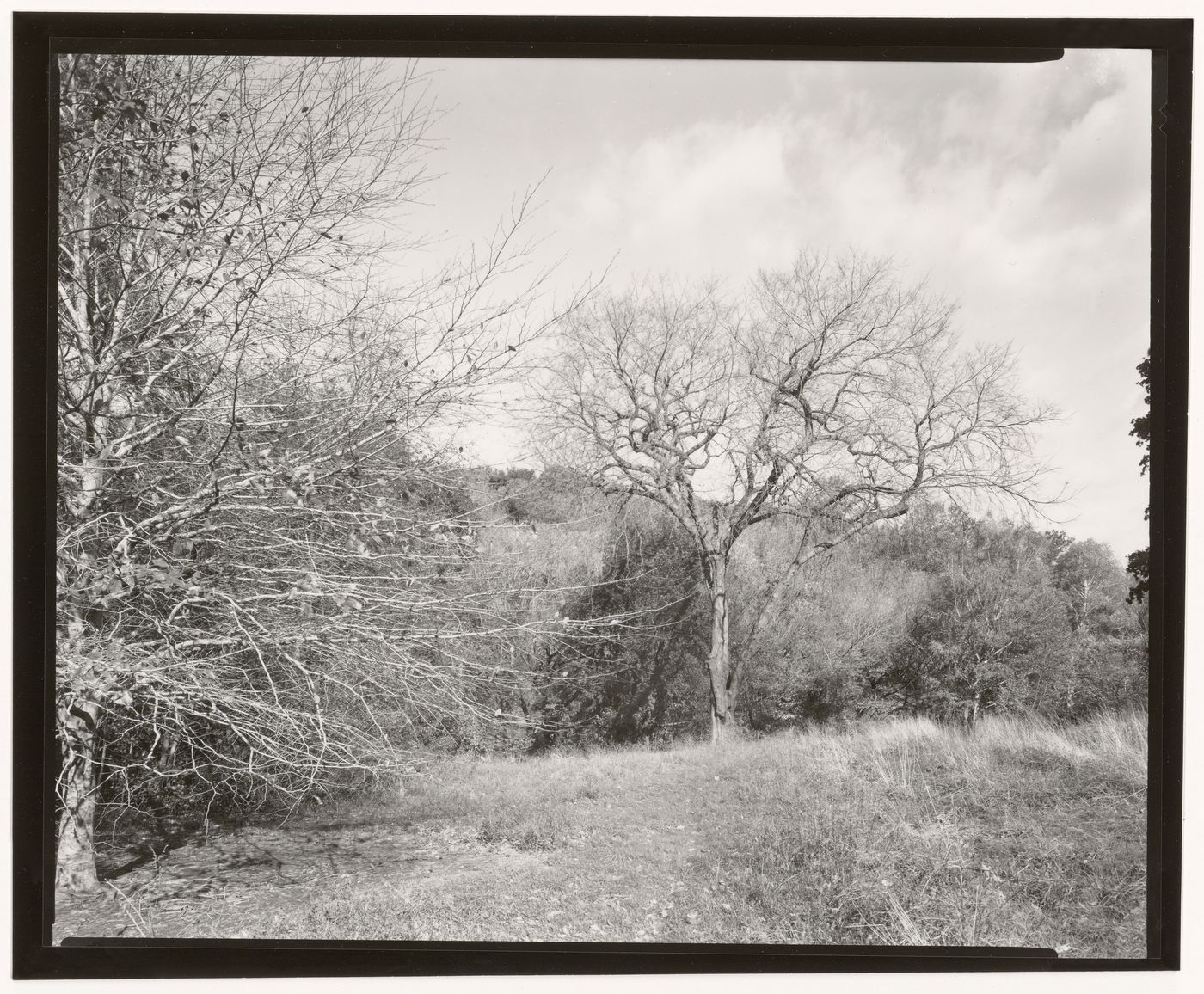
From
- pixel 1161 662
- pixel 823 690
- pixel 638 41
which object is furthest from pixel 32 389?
pixel 823 690

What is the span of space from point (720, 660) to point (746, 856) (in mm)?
2598

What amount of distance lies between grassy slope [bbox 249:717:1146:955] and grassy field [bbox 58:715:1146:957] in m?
0.01

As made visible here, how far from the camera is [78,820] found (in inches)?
142

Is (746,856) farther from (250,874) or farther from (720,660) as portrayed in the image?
(250,874)

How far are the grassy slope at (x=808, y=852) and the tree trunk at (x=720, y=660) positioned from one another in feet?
4.04

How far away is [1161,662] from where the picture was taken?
3158 millimetres

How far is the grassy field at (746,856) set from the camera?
3.53 metres

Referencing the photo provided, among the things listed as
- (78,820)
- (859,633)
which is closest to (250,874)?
(78,820)

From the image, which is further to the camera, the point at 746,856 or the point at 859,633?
the point at 859,633

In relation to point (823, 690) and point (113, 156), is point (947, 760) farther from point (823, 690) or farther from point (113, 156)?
point (113, 156)

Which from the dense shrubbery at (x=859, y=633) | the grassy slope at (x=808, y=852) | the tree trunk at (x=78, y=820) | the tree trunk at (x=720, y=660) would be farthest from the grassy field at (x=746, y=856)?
the tree trunk at (x=720, y=660)

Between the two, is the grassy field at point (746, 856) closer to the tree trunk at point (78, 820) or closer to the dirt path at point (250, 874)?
the dirt path at point (250, 874)

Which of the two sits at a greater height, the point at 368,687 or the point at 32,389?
the point at 32,389

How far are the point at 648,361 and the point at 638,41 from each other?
2901 mm
